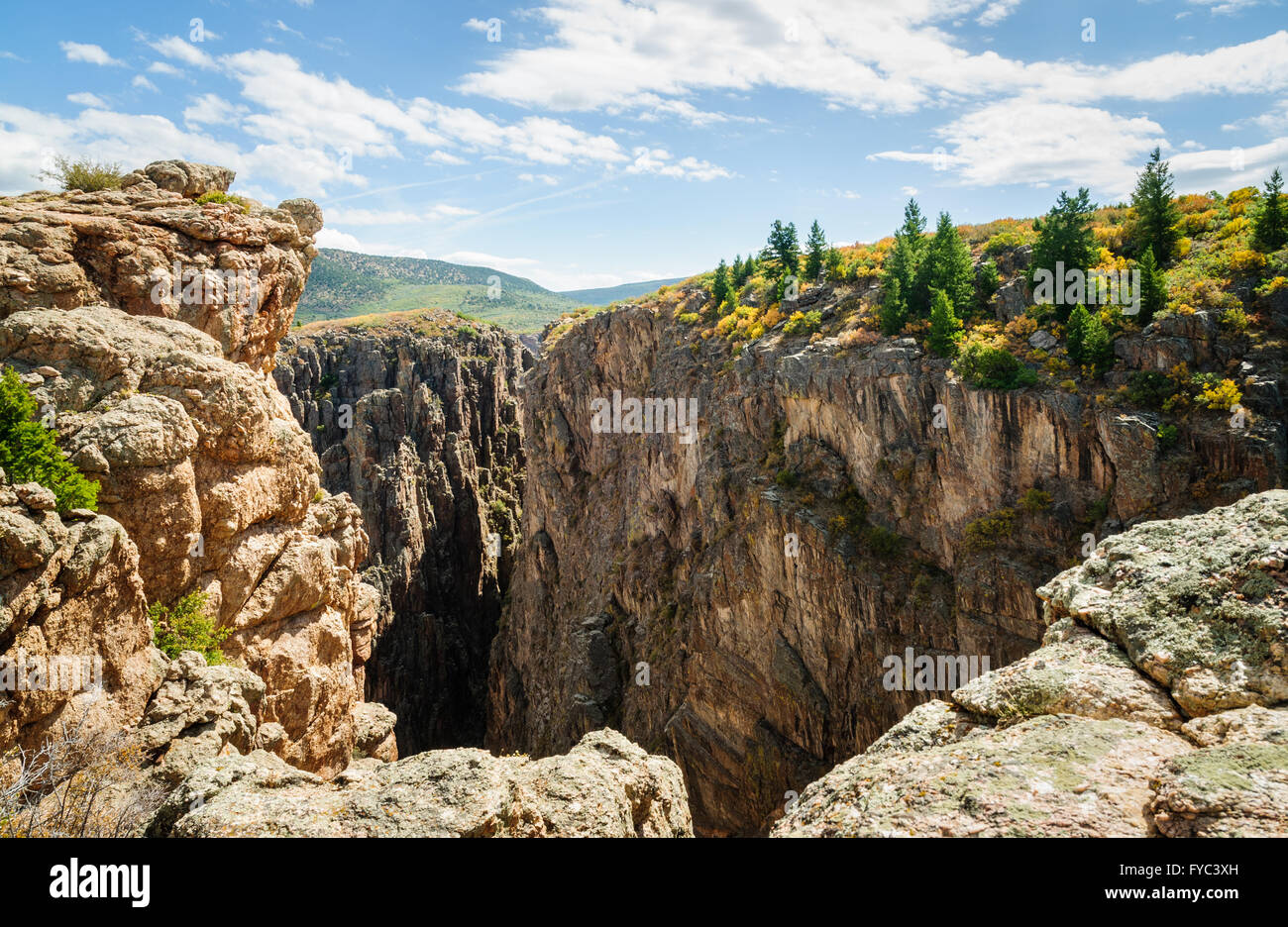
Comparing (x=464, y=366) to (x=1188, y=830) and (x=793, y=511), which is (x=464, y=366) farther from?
(x=1188, y=830)

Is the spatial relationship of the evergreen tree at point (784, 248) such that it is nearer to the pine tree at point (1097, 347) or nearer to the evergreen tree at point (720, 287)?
the evergreen tree at point (720, 287)

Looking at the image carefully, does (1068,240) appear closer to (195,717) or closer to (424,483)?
(195,717)

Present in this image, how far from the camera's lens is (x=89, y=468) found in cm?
1377

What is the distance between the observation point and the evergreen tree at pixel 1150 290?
78.9 feet

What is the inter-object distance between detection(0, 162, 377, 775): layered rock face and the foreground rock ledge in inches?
204

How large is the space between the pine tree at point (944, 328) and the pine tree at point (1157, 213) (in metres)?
8.92

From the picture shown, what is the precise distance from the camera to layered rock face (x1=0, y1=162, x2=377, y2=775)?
12.1m

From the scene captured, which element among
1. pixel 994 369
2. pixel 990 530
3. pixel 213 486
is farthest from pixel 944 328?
pixel 213 486

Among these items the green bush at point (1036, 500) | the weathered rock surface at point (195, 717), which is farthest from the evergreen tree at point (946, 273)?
the weathered rock surface at point (195, 717)

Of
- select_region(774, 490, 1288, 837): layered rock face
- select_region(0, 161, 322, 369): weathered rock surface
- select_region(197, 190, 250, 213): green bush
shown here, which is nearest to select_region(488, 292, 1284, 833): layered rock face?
select_region(774, 490, 1288, 837): layered rock face

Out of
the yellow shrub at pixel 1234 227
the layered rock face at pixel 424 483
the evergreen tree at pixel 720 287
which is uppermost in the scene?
the evergreen tree at pixel 720 287

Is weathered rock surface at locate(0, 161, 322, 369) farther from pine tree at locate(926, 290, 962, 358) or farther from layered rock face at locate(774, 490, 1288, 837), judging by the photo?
pine tree at locate(926, 290, 962, 358)

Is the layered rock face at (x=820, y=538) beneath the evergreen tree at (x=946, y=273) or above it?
beneath

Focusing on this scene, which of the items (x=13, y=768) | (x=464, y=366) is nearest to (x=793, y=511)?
(x=13, y=768)
